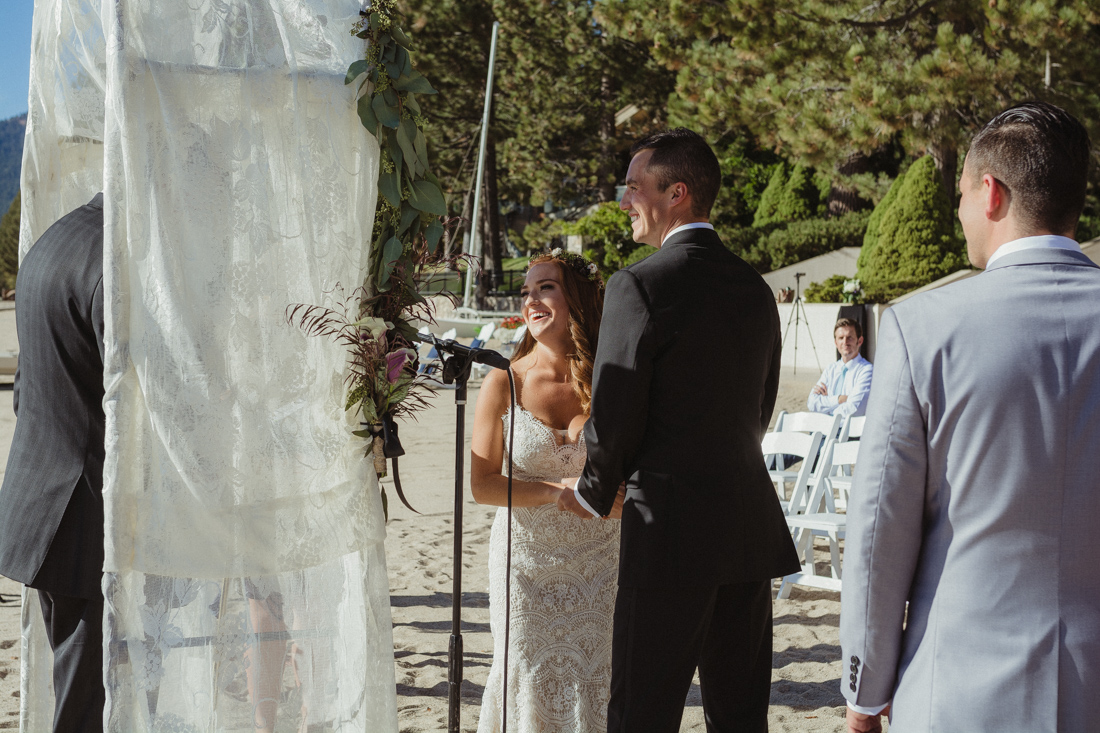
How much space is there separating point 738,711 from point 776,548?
47cm

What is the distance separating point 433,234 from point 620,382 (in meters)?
0.65

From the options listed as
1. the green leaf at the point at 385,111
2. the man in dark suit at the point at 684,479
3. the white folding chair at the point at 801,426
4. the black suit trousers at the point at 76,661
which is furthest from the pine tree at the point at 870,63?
Result: the black suit trousers at the point at 76,661

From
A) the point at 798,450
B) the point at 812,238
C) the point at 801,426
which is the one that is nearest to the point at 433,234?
the point at 798,450

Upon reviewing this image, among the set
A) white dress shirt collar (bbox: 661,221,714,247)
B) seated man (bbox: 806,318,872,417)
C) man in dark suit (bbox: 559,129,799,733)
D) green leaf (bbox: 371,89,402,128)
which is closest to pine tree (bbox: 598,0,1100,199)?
seated man (bbox: 806,318,872,417)

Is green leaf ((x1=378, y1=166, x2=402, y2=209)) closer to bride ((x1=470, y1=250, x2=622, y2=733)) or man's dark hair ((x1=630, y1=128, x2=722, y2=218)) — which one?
man's dark hair ((x1=630, y1=128, x2=722, y2=218))

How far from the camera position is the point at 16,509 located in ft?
7.84

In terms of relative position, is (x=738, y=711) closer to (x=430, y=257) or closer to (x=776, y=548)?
(x=776, y=548)

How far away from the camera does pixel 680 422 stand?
2.44 meters

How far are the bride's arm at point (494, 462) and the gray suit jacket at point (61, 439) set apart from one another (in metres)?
1.16

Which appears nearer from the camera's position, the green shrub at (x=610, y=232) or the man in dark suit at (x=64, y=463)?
the man in dark suit at (x=64, y=463)

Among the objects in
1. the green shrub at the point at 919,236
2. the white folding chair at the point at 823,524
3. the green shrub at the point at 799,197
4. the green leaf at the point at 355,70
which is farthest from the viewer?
the green shrub at the point at 799,197

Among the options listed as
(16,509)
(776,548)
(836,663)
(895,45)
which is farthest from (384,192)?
(895,45)

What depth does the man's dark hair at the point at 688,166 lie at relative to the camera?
265cm

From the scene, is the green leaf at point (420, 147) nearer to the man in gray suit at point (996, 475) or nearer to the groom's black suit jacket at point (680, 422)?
the groom's black suit jacket at point (680, 422)
